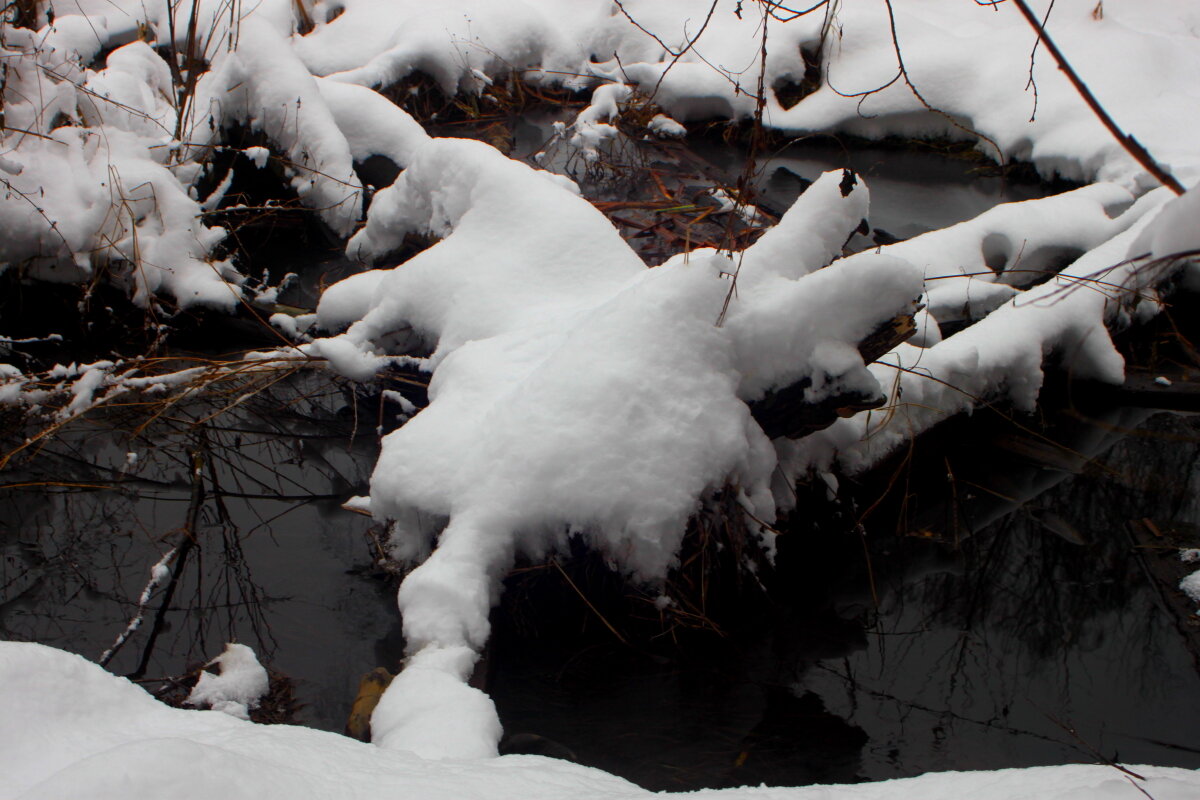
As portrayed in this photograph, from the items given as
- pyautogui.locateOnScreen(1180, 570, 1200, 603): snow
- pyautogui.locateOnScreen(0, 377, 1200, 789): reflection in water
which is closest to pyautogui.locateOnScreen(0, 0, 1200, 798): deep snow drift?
pyautogui.locateOnScreen(0, 377, 1200, 789): reflection in water

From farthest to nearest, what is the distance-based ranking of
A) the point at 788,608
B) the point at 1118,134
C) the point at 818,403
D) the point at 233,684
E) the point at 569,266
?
the point at 569,266
the point at 788,608
the point at 818,403
the point at 233,684
the point at 1118,134

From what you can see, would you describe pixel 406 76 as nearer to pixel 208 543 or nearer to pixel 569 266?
pixel 569 266

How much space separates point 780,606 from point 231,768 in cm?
255

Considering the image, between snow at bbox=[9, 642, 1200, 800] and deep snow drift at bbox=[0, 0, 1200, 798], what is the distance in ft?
0.04

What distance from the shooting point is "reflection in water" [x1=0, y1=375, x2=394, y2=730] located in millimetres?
3258

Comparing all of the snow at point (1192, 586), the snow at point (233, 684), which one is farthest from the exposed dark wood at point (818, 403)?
the snow at point (233, 684)

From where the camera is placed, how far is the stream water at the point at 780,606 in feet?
9.42

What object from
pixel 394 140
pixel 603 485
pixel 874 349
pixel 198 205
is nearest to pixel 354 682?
pixel 603 485

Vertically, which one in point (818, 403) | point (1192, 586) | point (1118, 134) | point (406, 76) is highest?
point (406, 76)

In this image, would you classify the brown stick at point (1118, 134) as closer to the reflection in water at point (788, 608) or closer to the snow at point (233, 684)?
the reflection in water at point (788, 608)

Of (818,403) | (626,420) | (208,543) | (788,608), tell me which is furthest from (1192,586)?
(208,543)

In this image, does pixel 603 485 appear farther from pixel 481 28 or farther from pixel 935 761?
pixel 481 28

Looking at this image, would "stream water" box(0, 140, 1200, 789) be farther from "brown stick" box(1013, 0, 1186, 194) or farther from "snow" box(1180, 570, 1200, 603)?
"brown stick" box(1013, 0, 1186, 194)

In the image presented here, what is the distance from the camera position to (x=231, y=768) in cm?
117
